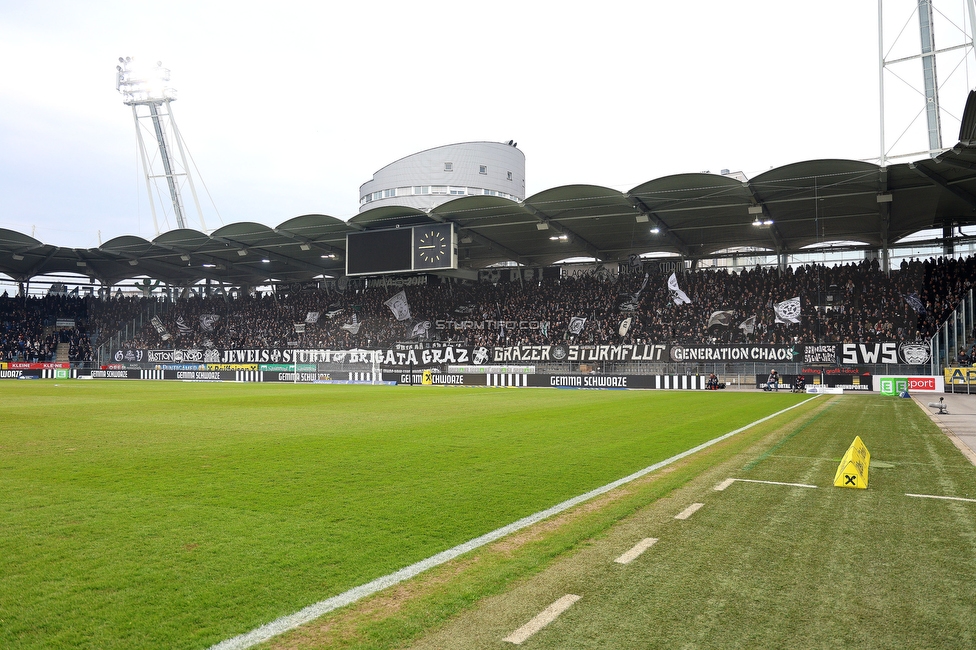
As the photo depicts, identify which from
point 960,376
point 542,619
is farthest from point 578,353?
point 542,619

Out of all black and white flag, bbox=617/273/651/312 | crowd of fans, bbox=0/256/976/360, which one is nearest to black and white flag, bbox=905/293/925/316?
crowd of fans, bbox=0/256/976/360

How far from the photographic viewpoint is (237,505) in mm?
6629

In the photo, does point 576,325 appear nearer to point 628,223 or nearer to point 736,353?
point 628,223

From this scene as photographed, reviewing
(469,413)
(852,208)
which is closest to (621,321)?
(852,208)

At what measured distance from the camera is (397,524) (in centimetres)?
590

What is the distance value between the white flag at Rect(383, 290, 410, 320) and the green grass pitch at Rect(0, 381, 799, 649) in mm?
42733

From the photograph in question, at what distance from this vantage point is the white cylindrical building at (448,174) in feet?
246

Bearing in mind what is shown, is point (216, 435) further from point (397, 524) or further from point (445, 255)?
point (445, 255)

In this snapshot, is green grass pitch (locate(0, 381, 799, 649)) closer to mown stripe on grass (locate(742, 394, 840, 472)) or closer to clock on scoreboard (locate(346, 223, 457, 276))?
mown stripe on grass (locate(742, 394, 840, 472))

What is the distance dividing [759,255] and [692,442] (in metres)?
44.4

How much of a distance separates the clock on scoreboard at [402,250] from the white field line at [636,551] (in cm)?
3826

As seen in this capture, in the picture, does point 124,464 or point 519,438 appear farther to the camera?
point 519,438

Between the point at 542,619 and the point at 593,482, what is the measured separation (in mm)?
4532

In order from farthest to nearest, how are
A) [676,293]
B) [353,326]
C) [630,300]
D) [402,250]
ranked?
[353,326]
[630,300]
[676,293]
[402,250]
